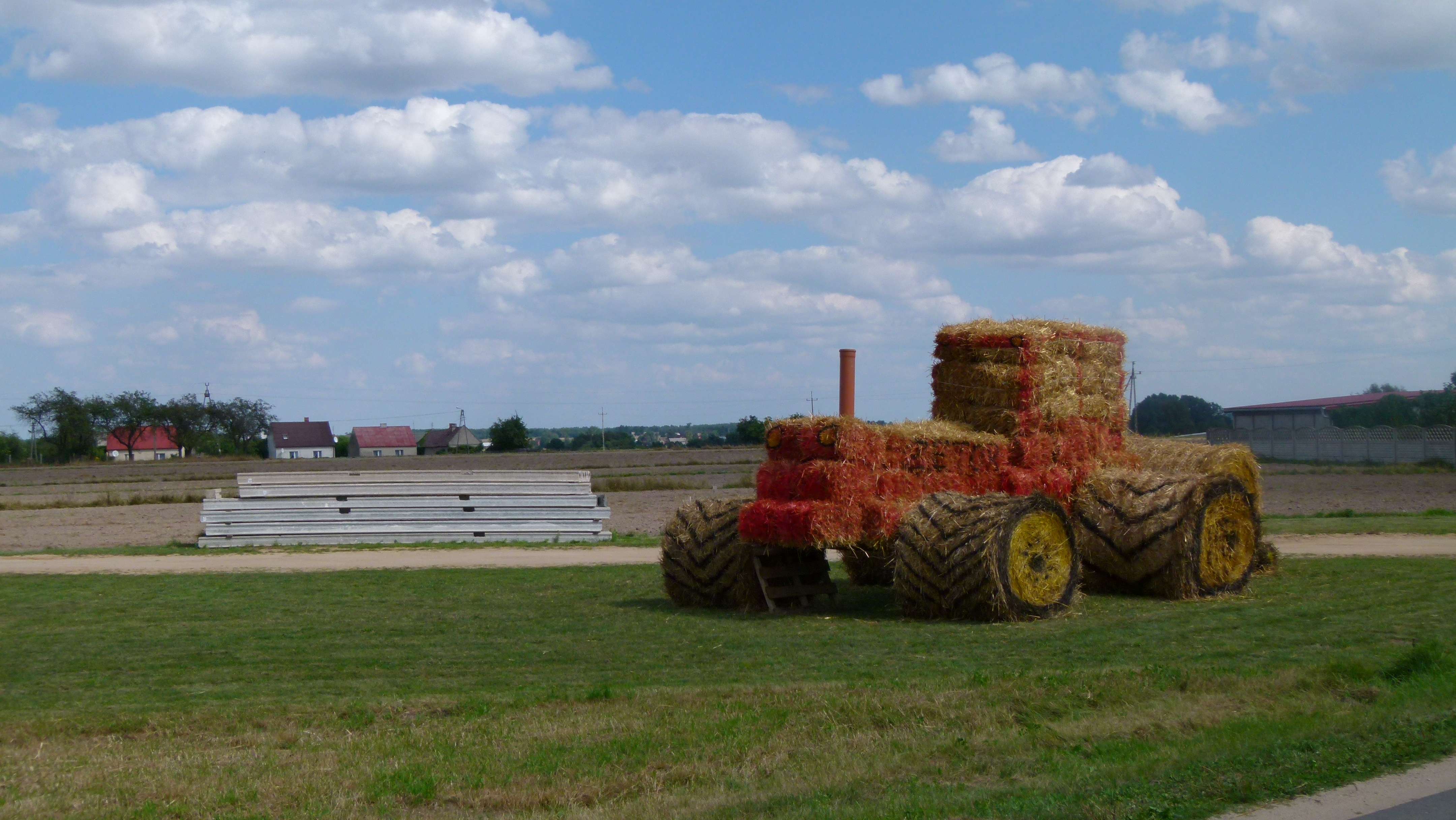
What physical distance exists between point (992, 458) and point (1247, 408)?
8831 cm

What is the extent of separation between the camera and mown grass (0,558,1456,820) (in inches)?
234

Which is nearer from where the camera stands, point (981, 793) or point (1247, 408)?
point (981, 793)

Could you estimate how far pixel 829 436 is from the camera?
443 inches

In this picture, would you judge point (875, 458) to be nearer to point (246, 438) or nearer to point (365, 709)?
point (365, 709)

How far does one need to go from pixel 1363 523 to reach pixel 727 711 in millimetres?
19359

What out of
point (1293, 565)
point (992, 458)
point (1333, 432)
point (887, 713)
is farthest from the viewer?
point (1333, 432)

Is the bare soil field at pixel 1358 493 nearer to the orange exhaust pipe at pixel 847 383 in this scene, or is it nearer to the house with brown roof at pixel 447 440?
the orange exhaust pipe at pixel 847 383

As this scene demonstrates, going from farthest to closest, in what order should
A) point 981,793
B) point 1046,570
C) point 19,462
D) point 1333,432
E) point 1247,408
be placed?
1. point 19,462
2. point 1247,408
3. point 1333,432
4. point 1046,570
5. point 981,793

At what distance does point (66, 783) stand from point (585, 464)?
213ft

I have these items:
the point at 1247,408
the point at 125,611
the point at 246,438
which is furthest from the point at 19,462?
the point at 125,611

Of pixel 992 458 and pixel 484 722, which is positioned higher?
pixel 992 458

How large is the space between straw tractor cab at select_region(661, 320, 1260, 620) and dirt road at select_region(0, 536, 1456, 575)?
552 centimetres

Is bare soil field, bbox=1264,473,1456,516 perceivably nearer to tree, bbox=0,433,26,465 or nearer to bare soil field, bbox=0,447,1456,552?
bare soil field, bbox=0,447,1456,552

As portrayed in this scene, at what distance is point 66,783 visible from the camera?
6.25m
